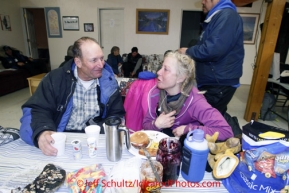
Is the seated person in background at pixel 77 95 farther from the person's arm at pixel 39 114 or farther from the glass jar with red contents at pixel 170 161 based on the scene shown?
the glass jar with red contents at pixel 170 161

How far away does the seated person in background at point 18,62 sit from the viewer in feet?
16.4

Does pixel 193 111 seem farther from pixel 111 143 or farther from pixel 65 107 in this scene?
pixel 65 107

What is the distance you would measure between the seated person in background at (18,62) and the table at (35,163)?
16.2 feet

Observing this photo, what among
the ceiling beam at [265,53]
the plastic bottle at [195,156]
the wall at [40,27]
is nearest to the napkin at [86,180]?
the plastic bottle at [195,156]

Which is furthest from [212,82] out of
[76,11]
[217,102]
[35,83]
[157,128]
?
[76,11]

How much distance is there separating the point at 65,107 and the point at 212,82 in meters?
1.27

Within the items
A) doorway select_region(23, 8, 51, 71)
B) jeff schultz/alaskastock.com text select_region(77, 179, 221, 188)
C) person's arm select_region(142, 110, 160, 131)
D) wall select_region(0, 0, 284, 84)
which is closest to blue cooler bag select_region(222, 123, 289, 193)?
jeff schultz/alaskastock.com text select_region(77, 179, 221, 188)

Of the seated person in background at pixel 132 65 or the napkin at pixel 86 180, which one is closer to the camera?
the napkin at pixel 86 180

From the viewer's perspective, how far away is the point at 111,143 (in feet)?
2.76

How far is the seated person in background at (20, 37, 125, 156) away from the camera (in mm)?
1181

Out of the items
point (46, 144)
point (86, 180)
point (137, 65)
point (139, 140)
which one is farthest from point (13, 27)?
point (86, 180)

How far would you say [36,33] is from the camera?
25.1 ft

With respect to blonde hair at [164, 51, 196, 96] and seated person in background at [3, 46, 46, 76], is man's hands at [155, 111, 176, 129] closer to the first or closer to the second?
blonde hair at [164, 51, 196, 96]

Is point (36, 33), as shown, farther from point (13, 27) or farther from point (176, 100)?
point (176, 100)
